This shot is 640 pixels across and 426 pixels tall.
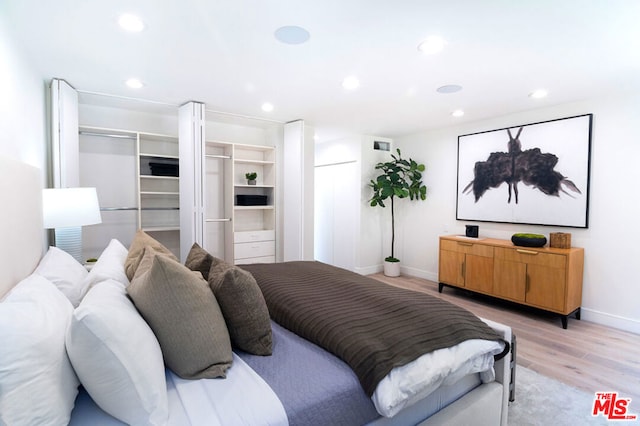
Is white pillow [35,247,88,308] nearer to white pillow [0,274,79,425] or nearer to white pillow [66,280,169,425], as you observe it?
white pillow [0,274,79,425]

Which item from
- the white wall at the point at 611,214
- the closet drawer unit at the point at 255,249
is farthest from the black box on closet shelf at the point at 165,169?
the white wall at the point at 611,214

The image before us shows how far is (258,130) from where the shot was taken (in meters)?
4.82

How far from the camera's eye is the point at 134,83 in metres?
2.98

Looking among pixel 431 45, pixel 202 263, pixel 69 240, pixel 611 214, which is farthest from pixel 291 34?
pixel 611 214

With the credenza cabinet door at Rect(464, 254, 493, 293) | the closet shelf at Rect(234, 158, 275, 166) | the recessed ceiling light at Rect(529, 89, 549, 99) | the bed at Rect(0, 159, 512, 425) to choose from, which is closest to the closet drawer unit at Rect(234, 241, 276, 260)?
the closet shelf at Rect(234, 158, 275, 166)

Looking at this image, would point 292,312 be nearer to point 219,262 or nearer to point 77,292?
point 219,262

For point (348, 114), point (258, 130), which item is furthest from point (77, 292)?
point (258, 130)

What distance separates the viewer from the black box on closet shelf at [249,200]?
4.33m

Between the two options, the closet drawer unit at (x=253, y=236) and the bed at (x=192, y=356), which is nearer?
the bed at (x=192, y=356)

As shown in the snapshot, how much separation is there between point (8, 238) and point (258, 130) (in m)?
3.77

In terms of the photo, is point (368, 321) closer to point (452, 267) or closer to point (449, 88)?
point (449, 88)

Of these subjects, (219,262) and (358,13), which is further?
(358,13)

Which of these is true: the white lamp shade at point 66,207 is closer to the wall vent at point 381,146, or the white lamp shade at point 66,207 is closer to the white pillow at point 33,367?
the white pillow at point 33,367

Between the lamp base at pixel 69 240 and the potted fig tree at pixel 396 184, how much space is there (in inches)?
150
